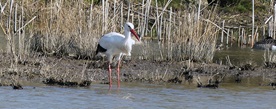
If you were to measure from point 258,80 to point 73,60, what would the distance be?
4.20 m

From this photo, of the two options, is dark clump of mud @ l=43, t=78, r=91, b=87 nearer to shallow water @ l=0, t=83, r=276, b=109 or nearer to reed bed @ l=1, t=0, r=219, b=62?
shallow water @ l=0, t=83, r=276, b=109

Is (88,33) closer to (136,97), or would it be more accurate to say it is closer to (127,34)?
(127,34)

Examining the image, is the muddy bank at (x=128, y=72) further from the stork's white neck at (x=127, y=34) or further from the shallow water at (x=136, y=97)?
the stork's white neck at (x=127, y=34)

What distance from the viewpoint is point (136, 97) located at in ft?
37.4

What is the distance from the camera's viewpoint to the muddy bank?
1270cm

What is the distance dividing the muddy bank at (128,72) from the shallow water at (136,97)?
17.3 inches

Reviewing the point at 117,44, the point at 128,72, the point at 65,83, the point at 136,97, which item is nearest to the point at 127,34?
the point at 117,44

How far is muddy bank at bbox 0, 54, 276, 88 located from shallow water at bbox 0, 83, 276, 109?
0.44 m

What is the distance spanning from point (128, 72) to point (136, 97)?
3269 millimetres

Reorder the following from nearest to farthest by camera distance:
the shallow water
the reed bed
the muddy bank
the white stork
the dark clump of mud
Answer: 1. the shallow water
2. the dark clump of mud
3. the muddy bank
4. the white stork
5. the reed bed

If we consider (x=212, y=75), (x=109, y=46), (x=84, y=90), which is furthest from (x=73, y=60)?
(x=84, y=90)

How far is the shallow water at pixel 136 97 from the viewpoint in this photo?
10.6 meters

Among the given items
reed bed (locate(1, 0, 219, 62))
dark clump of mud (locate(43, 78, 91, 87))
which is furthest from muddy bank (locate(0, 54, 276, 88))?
reed bed (locate(1, 0, 219, 62))

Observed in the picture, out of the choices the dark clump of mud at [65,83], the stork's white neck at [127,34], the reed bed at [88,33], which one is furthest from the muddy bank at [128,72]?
the stork's white neck at [127,34]
